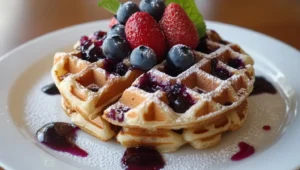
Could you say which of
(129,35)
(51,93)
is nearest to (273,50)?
(129,35)

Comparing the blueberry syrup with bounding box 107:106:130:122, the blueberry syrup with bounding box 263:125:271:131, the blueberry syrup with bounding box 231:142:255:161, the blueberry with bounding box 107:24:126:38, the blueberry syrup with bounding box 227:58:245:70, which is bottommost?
the blueberry syrup with bounding box 263:125:271:131

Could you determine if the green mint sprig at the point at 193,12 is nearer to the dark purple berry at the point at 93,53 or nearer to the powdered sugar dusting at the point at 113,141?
the dark purple berry at the point at 93,53

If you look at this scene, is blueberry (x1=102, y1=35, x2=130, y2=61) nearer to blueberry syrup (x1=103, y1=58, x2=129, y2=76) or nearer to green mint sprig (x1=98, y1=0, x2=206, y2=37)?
blueberry syrup (x1=103, y1=58, x2=129, y2=76)

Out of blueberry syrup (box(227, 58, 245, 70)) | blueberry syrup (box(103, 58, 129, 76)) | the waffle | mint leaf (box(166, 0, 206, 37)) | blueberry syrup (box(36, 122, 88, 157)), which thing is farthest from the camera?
mint leaf (box(166, 0, 206, 37))

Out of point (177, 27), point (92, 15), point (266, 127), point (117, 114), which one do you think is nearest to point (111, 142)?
point (117, 114)

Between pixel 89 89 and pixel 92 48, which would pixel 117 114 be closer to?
pixel 89 89

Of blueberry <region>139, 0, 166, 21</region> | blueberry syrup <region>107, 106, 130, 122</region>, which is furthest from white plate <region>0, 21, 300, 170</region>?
blueberry <region>139, 0, 166, 21</region>
